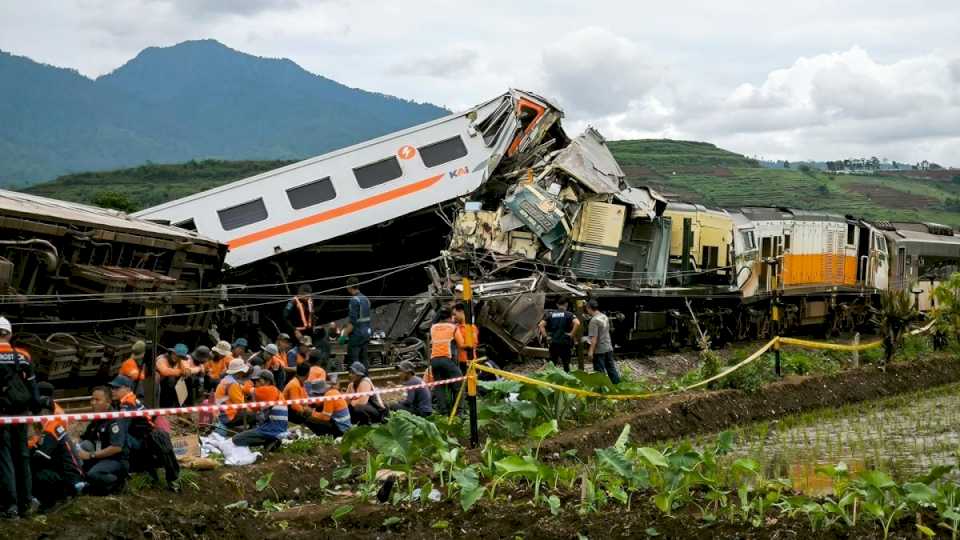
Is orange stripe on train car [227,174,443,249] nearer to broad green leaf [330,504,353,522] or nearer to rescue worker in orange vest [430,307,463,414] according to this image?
rescue worker in orange vest [430,307,463,414]

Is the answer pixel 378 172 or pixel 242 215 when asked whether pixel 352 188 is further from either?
pixel 242 215

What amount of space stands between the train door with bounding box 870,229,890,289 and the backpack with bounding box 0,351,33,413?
29376 mm

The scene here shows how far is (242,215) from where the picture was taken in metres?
24.5

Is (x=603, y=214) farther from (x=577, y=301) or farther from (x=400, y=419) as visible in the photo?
(x=400, y=419)

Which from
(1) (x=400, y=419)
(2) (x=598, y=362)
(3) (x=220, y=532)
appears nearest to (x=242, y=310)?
(2) (x=598, y=362)

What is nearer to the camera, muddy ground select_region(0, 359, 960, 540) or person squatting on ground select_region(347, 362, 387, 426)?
muddy ground select_region(0, 359, 960, 540)

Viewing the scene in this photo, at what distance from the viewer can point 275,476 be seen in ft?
40.0

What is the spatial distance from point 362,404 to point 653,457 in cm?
633

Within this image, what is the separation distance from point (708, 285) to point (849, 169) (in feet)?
397

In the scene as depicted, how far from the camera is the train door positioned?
1405 inches

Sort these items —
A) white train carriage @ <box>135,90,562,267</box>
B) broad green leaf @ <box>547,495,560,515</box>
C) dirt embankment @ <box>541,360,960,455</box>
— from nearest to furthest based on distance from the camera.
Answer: broad green leaf @ <box>547,495,560,515</box> → dirt embankment @ <box>541,360,960,455</box> → white train carriage @ <box>135,90,562,267</box>

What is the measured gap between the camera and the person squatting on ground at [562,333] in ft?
68.1

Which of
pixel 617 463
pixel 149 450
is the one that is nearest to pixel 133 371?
pixel 149 450

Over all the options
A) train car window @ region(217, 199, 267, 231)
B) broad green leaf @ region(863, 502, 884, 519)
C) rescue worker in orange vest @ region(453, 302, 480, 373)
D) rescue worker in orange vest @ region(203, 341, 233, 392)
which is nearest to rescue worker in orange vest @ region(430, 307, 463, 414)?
rescue worker in orange vest @ region(453, 302, 480, 373)
